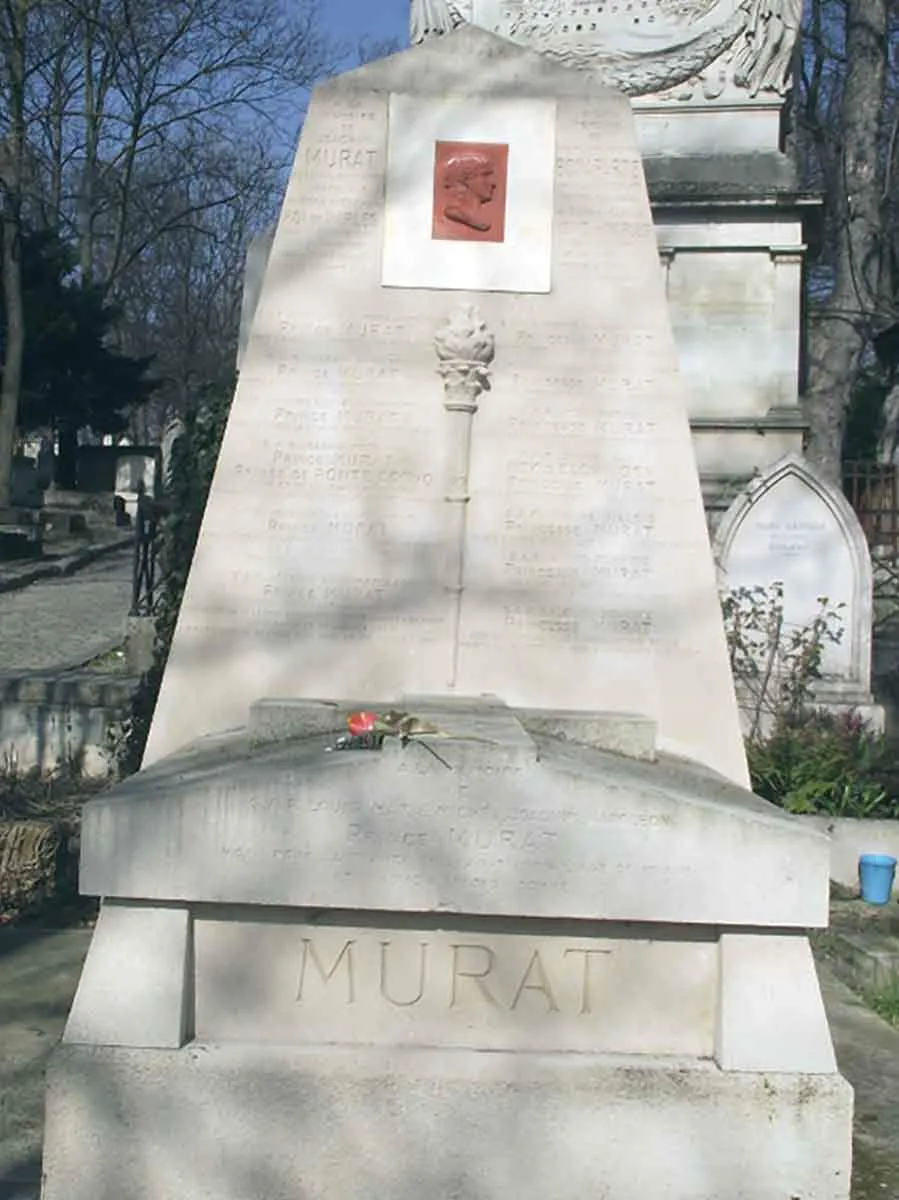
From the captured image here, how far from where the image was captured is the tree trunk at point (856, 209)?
17.5 m

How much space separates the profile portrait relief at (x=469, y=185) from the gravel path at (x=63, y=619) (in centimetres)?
747

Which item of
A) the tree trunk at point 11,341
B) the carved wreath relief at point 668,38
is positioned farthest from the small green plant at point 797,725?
the tree trunk at point 11,341

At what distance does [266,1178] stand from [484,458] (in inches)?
80.1

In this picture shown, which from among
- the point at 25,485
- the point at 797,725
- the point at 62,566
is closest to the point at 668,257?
the point at 797,725

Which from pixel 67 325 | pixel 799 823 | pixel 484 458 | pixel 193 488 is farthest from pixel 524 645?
pixel 67 325

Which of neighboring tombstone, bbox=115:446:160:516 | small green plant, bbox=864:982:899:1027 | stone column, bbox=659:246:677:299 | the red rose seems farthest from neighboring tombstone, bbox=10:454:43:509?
the red rose

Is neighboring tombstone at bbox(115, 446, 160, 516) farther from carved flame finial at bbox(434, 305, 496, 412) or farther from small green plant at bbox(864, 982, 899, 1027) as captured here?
carved flame finial at bbox(434, 305, 496, 412)

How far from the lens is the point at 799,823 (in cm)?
325

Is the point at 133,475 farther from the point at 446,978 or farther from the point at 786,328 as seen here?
the point at 446,978

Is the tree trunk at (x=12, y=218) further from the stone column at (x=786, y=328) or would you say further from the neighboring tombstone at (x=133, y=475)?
the stone column at (x=786, y=328)

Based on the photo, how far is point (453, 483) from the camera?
4.07m

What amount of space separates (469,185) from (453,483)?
0.90 meters

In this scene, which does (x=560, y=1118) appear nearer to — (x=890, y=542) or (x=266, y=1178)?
(x=266, y=1178)

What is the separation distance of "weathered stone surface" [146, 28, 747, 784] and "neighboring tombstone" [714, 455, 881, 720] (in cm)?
676
